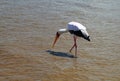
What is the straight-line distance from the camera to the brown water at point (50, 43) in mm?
8414

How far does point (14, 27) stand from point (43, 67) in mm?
3561

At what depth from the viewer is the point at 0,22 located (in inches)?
487

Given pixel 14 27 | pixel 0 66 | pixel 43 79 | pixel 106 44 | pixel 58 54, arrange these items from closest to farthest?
pixel 43 79 < pixel 0 66 < pixel 58 54 < pixel 106 44 < pixel 14 27

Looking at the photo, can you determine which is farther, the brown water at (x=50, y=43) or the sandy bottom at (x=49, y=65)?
the brown water at (x=50, y=43)

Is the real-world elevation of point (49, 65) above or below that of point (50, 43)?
below

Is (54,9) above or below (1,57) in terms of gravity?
above

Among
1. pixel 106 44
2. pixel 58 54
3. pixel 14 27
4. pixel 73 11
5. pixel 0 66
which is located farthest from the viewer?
pixel 73 11

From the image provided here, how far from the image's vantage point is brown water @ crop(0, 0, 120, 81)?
8.41 meters

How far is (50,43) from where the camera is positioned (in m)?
10.5

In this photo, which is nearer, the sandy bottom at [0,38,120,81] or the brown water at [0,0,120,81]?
the sandy bottom at [0,38,120,81]

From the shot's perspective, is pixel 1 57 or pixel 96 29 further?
pixel 96 29

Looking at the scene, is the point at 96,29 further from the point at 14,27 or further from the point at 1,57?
the point at 1,57

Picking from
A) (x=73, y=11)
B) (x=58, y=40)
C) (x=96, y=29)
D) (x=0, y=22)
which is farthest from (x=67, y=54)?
(x=73, y=11)

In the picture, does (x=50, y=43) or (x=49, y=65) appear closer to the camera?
(x=49, y=65)
